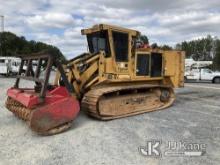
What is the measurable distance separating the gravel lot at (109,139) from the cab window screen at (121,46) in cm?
197

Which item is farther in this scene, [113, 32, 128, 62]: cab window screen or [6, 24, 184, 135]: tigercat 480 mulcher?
[113, 32, 128, 62]: cab window screen

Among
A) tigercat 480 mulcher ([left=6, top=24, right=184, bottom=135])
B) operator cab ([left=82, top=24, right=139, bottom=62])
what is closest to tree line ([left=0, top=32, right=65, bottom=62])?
tigercat 480 mulcher ([left=6, top=24, right=184, bottom=135])

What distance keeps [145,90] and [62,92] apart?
386 centimetres

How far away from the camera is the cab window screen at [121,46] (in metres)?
10.8

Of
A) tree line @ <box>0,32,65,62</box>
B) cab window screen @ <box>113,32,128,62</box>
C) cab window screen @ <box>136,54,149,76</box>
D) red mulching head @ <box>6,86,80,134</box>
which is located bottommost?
red mulching head @ <box>6,86,80,134</box>

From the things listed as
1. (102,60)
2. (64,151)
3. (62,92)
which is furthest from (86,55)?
(64,151)

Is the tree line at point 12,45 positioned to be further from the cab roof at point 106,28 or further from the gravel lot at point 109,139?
the gravel lot at point 109,139

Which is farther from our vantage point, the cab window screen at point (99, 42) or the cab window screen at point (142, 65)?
the cab window screen at point (142, 65)

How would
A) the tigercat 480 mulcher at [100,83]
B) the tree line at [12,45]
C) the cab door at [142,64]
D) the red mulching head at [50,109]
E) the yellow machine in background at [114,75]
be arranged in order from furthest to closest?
the tree line at [12,45] < the cab door at [142,64] < the yellow machine in background at [114,75] < the tigercat 480 mulcher at [100,83] < the red mulching head at [50,109]

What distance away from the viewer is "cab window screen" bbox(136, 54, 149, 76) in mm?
11609

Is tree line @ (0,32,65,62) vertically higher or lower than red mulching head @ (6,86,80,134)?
higher

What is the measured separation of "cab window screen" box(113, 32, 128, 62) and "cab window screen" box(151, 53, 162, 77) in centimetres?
155

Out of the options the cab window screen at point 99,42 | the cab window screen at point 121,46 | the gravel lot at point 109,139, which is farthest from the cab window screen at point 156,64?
the cab window screen at point 99,42

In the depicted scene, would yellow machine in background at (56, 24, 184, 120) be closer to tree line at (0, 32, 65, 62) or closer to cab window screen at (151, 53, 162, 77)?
cab window screen at (151, 53, 162, 77)
